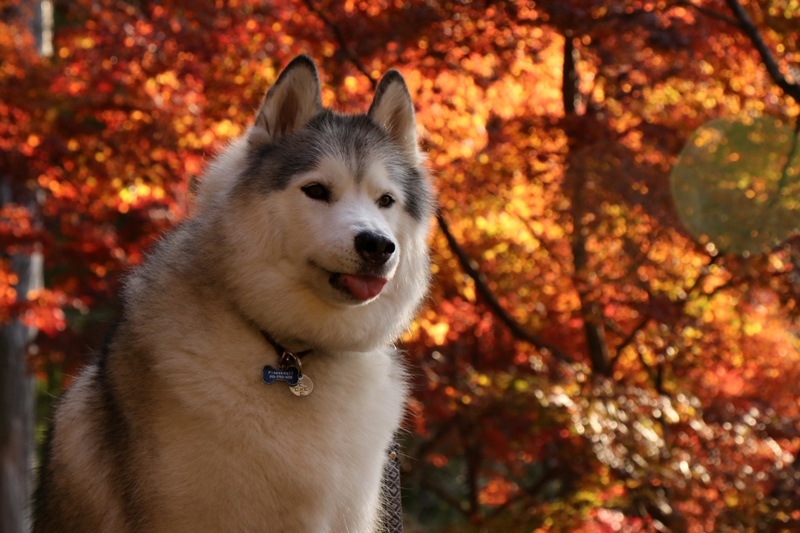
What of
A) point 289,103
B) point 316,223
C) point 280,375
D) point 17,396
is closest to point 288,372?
point 280,375

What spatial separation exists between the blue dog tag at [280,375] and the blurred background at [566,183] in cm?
248

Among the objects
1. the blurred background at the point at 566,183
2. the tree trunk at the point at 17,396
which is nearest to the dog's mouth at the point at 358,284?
the blurred background at the point at 566,183

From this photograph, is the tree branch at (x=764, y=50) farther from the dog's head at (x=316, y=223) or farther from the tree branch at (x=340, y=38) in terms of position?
the dog's head at (x=316, y=223)

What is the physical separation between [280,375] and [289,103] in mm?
1070

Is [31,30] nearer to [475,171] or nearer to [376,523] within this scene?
[475,171]

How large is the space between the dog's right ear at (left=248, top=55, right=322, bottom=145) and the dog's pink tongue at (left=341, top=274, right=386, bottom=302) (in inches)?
27.3

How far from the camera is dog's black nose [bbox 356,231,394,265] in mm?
3031

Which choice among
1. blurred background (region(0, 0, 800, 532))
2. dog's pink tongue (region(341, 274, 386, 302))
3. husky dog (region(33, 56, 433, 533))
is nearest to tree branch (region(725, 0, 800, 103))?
blurred background (region(0, 0, 800, 532))

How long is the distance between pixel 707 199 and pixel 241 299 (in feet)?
12.7

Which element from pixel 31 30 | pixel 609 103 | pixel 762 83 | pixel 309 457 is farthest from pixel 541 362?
pixel 31 30

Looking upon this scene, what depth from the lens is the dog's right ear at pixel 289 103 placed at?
11.2ft

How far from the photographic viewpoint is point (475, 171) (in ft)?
22.2

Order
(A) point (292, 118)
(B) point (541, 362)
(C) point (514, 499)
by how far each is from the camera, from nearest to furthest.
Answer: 1. (A) point (292, 118)
2. (B) point (541, 362)
3. (C) point (514, 499)

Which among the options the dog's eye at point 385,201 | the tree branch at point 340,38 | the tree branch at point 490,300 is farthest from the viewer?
the tree branch at point 490,300
